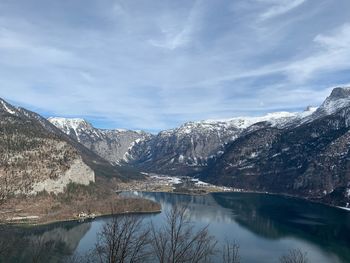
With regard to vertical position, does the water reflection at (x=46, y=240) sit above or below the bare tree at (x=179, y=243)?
below

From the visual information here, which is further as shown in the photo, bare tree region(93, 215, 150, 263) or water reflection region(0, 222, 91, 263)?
water reflection region(0, 222, 91, 263)

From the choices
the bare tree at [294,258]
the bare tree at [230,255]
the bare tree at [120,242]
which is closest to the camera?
the bare tree at [120,242]

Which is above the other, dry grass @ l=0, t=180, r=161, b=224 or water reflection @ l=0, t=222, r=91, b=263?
dry grass @ l=0, t=180, r=161, b=224

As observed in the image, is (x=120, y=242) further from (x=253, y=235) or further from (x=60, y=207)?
(x=60, y=207)

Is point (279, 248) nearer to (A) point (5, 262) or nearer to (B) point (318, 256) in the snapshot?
(B) point (318, 256)

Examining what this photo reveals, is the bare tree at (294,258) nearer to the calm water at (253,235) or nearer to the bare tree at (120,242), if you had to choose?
the calm water at (253,235)

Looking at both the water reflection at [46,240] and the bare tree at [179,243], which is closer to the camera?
the bare tree at [179,243]

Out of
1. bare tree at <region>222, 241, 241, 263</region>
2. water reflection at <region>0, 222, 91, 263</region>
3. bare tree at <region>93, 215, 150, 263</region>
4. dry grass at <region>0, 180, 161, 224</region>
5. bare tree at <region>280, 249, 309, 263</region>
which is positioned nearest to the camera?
bare tree at <region>93, 215, 150, 263</region>

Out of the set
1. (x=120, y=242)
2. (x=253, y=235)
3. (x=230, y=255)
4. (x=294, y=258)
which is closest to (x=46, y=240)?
(x=230, y=255)

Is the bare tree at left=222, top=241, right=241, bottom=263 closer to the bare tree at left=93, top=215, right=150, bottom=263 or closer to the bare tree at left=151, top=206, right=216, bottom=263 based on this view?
the bare tree at left=151, top=206, right=216, bottom=263

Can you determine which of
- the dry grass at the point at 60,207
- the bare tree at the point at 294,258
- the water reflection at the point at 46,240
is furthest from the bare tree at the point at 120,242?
the dry grass at the point at 60,207

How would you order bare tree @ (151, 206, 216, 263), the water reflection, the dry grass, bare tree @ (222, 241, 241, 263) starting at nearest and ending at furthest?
bare tree @ (151, 206, 216, 263)
bare tree @ (222, 241, 241, 263)
the water reflection
the dry grass

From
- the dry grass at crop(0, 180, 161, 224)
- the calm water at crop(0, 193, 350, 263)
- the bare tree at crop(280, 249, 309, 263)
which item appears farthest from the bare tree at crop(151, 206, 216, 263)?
the dry grass at crop(0, 180, 161, 224)
